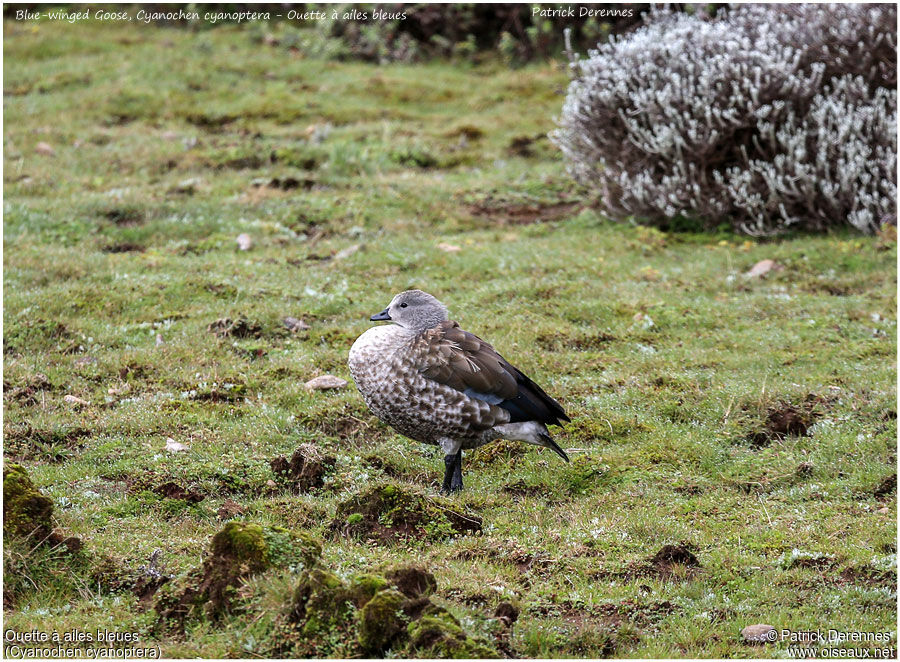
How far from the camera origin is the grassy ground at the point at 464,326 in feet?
20.0

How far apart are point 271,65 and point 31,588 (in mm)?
19633

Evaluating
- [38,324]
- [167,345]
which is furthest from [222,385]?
[38,324]

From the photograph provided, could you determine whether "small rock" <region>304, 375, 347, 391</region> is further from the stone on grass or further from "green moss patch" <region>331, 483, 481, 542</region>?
the stone on grass

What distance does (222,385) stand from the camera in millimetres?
9688

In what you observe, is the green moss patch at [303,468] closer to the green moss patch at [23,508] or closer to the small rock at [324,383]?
the small rock at [324,383]

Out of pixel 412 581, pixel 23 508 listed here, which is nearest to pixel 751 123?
pixel 412 581

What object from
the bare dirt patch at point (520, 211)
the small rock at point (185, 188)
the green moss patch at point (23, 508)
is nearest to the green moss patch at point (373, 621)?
the green moss patch at point (23, 508)

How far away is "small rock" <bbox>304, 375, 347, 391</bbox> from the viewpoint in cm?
968

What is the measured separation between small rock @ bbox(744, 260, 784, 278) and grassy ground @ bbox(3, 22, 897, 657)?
0.24m

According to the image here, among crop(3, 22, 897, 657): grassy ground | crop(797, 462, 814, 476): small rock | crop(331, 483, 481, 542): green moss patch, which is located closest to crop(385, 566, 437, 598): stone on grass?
crop(3, 22, 897, 657): grassy ground

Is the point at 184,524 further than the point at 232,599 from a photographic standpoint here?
Yes

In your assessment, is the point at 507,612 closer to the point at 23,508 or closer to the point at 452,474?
the point at 452,474

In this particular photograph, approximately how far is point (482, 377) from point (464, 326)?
3.79 metres

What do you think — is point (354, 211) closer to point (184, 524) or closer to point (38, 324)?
point (38, 324)
